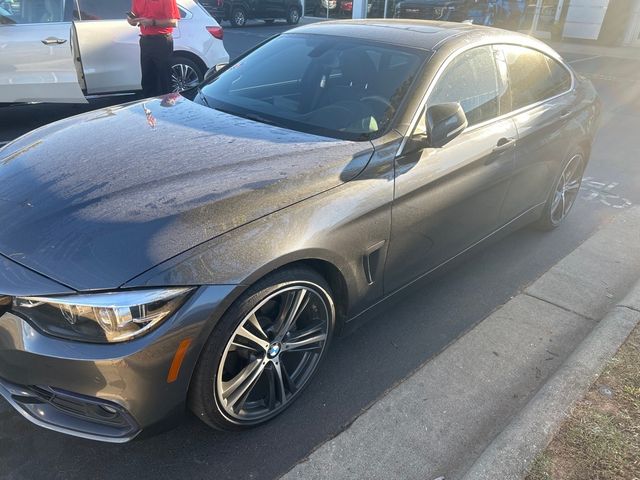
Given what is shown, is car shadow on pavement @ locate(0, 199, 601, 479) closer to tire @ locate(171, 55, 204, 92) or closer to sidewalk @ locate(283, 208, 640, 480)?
sidewalk @ locate(283, 208, 640, 480)

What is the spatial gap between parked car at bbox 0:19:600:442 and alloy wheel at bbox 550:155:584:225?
638 millimetres

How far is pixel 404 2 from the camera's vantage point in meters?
16.0

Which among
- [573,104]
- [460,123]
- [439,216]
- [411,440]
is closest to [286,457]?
[411,440]

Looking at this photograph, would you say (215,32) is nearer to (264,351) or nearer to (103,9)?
(103,9)

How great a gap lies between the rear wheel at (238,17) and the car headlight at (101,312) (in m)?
18.8

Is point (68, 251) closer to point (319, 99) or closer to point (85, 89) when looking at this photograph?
point (319, 99)

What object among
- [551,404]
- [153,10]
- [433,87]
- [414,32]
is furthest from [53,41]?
[551,404]

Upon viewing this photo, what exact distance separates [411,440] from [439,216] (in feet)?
3.92

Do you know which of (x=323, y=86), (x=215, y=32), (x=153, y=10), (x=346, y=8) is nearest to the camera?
(x=323, y=86)

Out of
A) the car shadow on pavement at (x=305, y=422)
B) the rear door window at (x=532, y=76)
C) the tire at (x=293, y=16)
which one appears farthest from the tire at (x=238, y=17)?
the car shadow on pavement at (x=305, y=422)

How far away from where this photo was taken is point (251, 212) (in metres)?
2.07

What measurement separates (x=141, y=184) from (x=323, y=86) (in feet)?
4.32

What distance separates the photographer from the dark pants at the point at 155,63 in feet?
19.2

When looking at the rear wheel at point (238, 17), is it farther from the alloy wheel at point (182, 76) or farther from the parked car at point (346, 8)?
the alloy wheel at point (182, 76)
